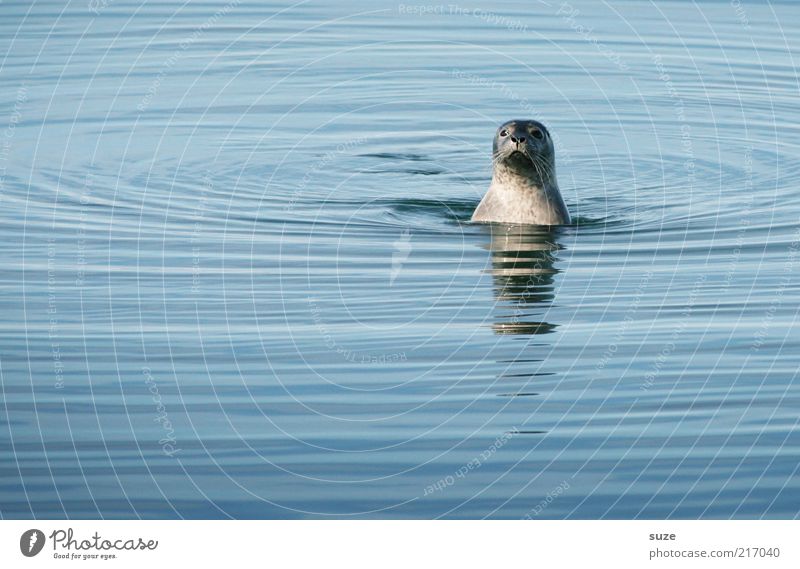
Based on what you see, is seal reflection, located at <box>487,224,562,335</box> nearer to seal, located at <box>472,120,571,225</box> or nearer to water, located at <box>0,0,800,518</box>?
water, located at <box>0,0,800,518</box>

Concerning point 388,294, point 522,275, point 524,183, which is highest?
point 524,183

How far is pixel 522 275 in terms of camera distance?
16.8m

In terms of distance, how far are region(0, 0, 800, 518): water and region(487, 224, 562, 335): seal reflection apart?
1.9 inches

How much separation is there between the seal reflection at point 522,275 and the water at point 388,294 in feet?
0.16

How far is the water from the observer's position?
37.7 feet

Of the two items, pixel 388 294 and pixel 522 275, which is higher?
pixel 522 275

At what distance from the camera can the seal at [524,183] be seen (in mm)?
19188

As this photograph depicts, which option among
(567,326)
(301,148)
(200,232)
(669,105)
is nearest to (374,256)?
(200,232)
